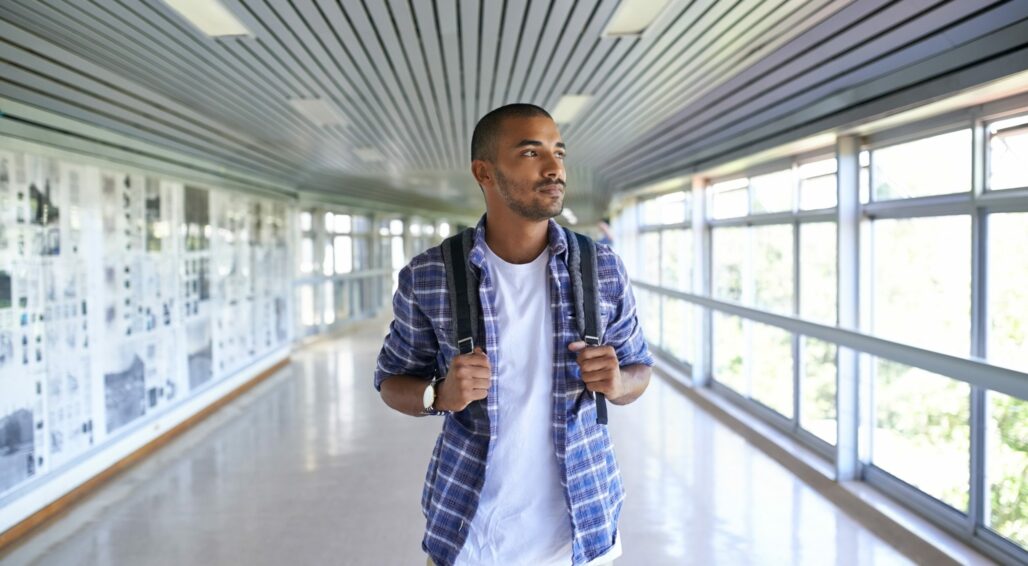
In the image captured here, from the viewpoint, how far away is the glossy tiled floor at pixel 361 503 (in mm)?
3732

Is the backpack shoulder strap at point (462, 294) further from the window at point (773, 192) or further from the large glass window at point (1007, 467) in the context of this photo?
the window at point (773, 192)

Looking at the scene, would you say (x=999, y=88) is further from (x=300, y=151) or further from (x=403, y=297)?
(x=300, y=151)

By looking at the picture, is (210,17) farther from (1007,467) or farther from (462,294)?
(1007,467)

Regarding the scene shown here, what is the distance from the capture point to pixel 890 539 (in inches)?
146

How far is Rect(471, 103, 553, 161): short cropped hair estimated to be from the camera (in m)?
1.43

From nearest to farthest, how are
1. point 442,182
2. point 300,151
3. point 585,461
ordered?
point 585,461 → point 300,151 → point 442,182

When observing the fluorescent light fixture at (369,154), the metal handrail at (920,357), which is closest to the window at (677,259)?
the metal handrail at (920,357)

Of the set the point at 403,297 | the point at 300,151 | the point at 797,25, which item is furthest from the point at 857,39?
the point at 300,151

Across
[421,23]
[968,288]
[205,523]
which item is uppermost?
[421,23]

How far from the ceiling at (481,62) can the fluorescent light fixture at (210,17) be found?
2.8 inches

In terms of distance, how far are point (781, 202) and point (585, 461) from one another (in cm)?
506

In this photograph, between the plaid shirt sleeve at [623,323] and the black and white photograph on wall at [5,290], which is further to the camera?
the black and white photograph on wall at [5,290]

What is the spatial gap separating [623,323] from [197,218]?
261 inches

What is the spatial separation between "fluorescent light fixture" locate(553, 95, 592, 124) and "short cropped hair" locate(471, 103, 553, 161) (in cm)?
403
